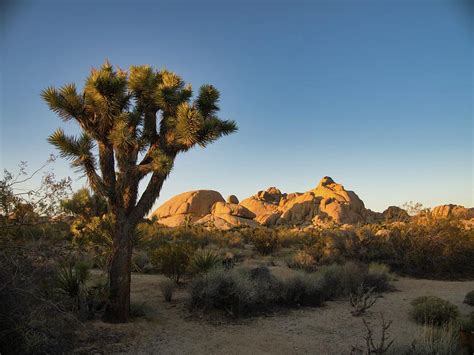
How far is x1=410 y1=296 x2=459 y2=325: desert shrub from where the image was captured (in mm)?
7836

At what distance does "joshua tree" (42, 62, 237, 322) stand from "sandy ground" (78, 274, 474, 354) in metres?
0.96

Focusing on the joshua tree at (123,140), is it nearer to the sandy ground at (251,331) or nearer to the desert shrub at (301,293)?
the sandy ground at (251,331)

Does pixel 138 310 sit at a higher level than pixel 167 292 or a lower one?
lower

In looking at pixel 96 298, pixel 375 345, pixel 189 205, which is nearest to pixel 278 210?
pixel 189 205

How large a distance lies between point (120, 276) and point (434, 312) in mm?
6705

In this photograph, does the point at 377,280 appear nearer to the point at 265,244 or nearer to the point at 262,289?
the point at 262,289

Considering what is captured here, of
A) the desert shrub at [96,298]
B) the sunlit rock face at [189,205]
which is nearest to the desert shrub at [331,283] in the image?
the desert shrub at [96,298]

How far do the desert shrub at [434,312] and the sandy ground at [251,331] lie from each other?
9.9 inches

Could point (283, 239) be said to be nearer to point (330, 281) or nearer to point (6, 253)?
point (330, 281)

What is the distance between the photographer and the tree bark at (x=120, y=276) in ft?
25.9

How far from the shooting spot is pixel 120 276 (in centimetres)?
800

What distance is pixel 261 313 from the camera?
898 cm

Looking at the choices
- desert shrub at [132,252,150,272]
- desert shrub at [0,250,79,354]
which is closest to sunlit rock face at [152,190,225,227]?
desert shrub at [132,252,150,272]

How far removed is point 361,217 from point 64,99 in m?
54.0
